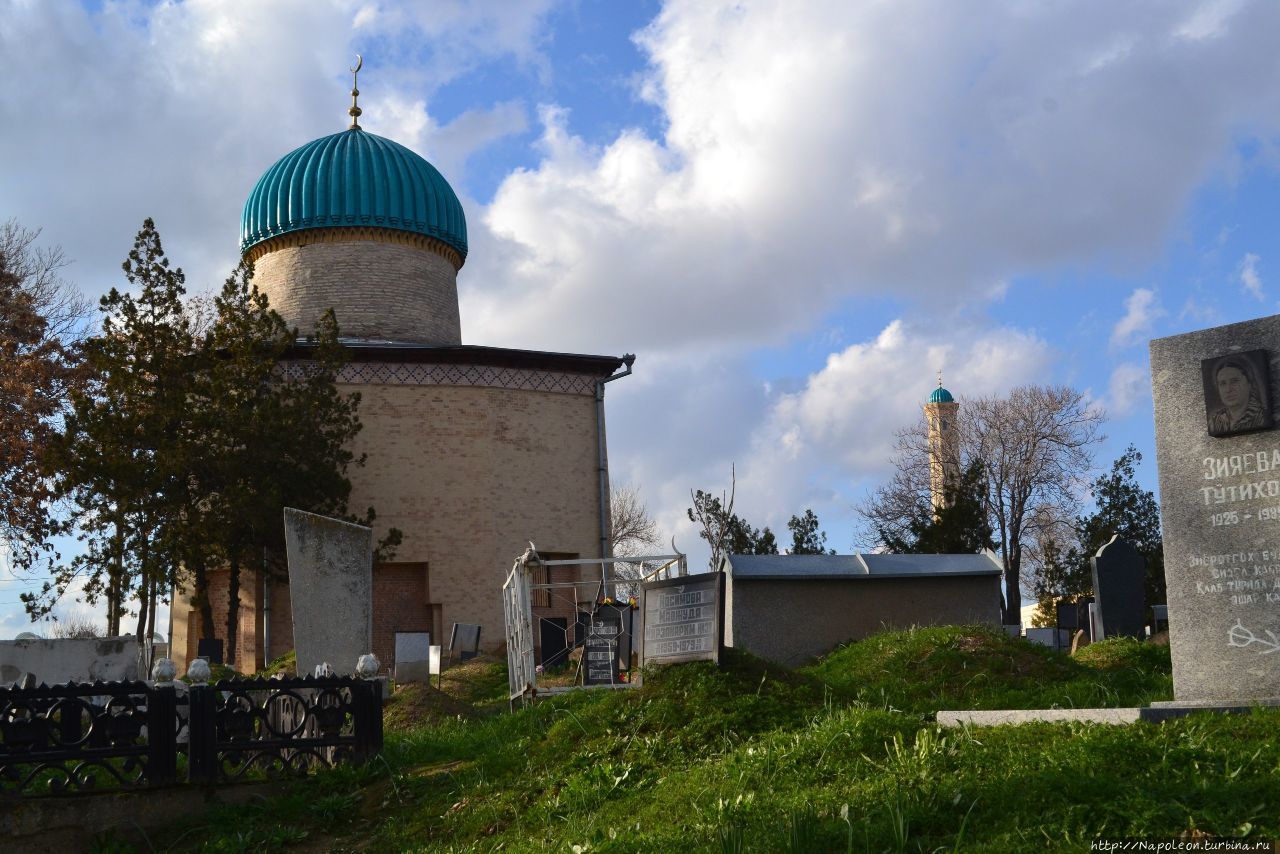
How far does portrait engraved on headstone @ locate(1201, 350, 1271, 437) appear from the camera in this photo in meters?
6.80

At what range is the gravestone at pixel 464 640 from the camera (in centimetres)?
2117

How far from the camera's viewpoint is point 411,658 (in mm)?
16094

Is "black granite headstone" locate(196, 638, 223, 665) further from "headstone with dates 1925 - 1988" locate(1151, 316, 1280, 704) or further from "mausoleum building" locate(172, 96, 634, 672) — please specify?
"headstone with dates 1925 - 1988" locate(1151, 316, 1280, 704)

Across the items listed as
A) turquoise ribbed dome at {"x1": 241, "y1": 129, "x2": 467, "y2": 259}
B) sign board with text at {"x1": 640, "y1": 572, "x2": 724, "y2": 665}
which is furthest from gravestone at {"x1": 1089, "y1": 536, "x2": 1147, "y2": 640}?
turquoise ribbed dome at {"x1": 241, "y1": 129, "x2": 467, "y2": 259}

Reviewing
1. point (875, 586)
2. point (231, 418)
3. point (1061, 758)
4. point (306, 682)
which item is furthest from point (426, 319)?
point (1061, 758)

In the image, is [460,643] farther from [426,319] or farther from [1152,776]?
[1152,776]

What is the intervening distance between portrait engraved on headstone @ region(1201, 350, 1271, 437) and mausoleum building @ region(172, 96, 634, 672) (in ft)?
60.8

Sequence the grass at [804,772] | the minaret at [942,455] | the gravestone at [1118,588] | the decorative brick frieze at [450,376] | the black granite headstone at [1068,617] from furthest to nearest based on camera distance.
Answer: the minaret at [942,455] → the decorative brick frieze at [450,376] → the black granite headstone at [1068,617] → the gravestone at [1118,588] → the grass at [804,772]

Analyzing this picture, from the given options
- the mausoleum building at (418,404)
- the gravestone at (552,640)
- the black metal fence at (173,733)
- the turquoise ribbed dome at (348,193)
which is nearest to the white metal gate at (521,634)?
the black metal fence at (173,733)

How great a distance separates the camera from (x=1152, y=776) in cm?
523

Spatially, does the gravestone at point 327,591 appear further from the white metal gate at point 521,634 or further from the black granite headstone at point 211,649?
the black granite headstone at point 211,649

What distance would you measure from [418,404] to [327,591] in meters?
13.4

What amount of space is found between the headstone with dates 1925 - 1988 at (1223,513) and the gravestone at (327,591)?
24.9 feet

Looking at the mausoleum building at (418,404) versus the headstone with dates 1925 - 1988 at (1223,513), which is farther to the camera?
the mausoleum building at (418,404)
